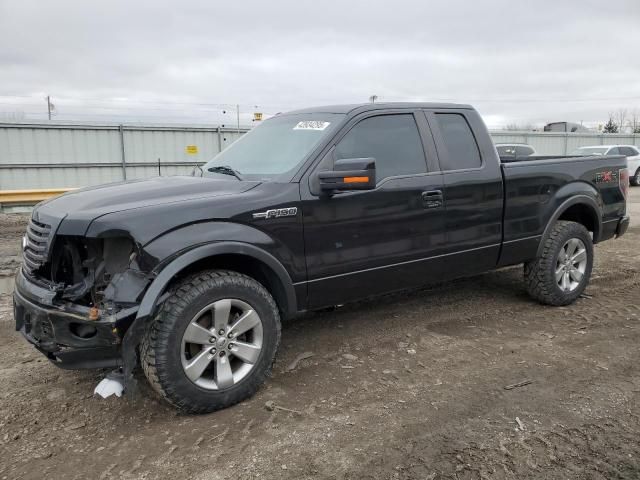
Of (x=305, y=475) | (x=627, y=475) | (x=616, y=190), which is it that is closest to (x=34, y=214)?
(x=305, y=475)

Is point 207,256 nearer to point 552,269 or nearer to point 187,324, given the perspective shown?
point 187,324

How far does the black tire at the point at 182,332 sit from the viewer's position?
9.97ft

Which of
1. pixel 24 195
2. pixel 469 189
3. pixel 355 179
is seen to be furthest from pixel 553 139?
pixel 355 179

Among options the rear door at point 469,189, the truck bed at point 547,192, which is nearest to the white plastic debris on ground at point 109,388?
the rear door at point 469,189

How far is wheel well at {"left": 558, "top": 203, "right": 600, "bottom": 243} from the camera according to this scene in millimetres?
5441

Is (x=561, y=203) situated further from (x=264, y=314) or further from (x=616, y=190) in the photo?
(x=264, y=314)

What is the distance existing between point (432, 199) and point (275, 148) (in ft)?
4.21

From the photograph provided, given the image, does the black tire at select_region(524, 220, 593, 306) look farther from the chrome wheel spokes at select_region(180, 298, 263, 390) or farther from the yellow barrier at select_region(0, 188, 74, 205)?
the yellow barrier at select_region(0, 188, 74, 205)

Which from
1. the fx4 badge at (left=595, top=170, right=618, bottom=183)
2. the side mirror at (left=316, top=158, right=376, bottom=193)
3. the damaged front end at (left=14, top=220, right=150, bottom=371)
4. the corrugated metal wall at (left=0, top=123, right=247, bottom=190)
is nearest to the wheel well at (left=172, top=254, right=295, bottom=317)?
the damaged front end at (left=14, top=220, right=150, bottom=371)

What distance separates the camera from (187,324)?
10.2 feet

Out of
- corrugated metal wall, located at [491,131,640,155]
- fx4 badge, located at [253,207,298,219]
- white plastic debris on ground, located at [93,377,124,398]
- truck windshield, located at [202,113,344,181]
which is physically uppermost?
corrugated metal wall, located at [491,131,640,155]

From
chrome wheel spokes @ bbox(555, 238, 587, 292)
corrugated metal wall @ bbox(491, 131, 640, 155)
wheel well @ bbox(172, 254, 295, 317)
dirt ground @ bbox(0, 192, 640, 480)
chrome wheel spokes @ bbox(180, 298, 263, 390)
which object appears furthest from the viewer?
corrugated metal wall @ bbox(491, 131, 640, 155)

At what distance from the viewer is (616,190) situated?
569 centimetres

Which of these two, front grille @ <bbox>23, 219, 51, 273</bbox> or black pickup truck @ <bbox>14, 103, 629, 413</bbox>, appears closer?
black pickup truck @ <bbox>14, 103, 629, 413</bbox>
